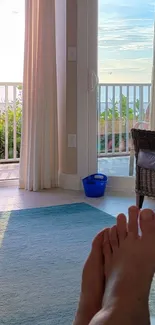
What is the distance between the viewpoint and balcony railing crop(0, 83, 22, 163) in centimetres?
539

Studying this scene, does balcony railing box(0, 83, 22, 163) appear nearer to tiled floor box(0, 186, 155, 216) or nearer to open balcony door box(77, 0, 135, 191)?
tiled floor box(0, 186, 155, 216)

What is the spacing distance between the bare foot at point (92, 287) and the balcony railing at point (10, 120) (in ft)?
13.0

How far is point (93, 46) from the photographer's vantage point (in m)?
4.05

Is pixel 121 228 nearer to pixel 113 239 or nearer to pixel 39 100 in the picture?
pixel 113 239

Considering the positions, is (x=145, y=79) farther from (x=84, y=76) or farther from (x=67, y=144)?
(x=67, y=144)

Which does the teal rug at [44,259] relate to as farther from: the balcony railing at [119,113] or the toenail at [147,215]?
the balcony railing at [119,113]

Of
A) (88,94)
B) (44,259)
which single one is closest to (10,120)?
(88,94)

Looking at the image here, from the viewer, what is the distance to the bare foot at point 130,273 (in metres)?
1.22

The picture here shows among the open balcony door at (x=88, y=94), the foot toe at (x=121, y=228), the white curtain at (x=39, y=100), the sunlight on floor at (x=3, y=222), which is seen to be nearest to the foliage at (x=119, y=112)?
the open balcony door at (x=88, y=94)

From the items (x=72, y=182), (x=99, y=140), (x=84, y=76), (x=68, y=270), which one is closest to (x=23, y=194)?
(x=72, y=182)

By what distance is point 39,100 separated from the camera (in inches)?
162

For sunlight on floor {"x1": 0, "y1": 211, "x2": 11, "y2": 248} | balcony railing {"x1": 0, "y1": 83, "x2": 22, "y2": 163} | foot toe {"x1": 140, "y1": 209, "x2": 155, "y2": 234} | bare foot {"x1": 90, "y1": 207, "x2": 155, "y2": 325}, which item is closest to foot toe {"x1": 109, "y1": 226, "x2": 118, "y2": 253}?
bare foot {"x1": 90, "y1": 207, "x2": 155, "y2": 325}

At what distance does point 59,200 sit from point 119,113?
1019 mm

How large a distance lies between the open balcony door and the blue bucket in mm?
202
